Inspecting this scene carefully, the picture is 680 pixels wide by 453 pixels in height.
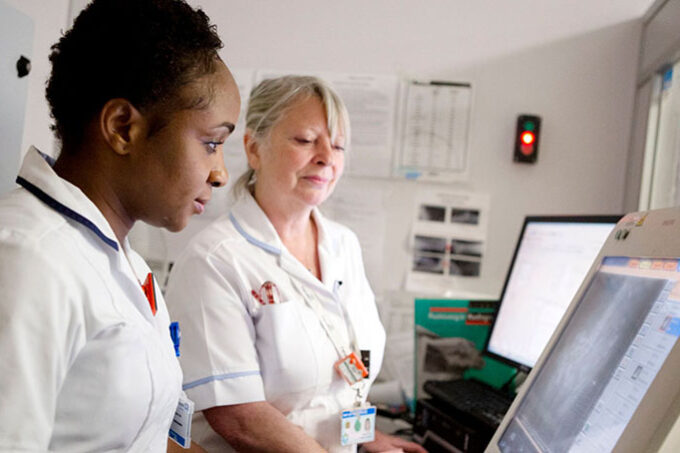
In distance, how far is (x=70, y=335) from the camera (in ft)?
1.91

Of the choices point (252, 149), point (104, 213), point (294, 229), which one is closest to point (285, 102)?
point (252, 149)

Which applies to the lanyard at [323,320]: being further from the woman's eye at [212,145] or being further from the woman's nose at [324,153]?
the woman's eye at [212,145]

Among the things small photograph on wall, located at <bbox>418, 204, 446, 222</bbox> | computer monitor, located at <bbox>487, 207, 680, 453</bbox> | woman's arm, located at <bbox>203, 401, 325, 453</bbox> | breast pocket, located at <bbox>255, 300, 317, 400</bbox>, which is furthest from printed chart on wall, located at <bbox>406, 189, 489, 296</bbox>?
computer monitor, located at <bbox>487, 207, 680, 453</bbox>

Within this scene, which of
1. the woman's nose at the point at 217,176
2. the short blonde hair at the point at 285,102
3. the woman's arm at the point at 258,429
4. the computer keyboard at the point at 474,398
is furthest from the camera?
the short blonde hair at the point at 285,102

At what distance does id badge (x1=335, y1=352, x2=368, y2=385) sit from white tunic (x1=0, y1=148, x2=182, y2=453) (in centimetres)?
61

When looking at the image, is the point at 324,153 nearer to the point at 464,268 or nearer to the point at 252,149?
the point at 252,149

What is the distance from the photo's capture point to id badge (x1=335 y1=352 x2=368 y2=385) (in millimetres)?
1312

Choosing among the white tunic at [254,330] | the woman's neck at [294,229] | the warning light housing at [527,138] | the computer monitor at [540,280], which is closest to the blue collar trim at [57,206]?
the white tunic at [254,330]

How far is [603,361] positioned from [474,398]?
86cm

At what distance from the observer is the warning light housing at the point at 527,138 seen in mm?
1900

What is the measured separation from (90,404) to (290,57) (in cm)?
163

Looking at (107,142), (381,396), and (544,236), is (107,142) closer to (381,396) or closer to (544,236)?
(544,236)

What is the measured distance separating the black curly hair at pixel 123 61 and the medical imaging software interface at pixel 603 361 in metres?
0.58

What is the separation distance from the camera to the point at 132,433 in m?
0.67
